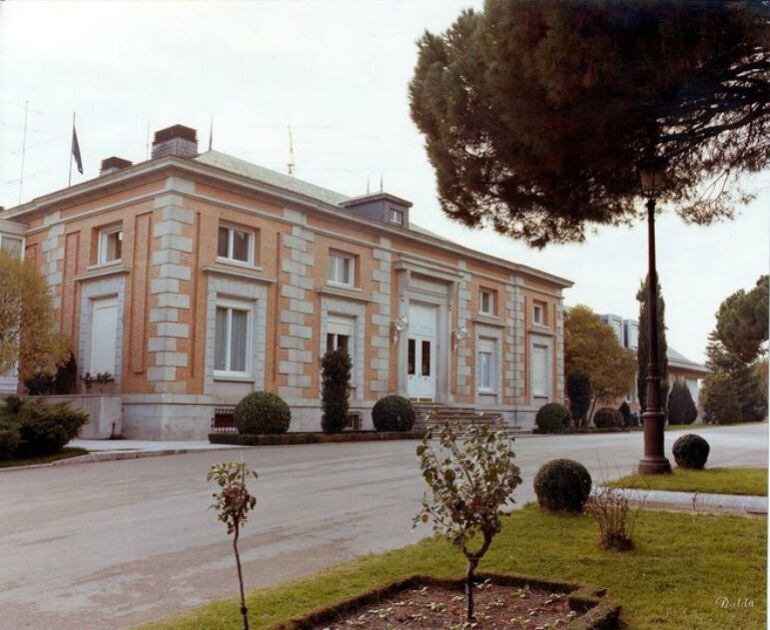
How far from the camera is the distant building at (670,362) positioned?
47.8 meters

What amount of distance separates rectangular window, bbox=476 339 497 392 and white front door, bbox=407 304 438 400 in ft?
9.81

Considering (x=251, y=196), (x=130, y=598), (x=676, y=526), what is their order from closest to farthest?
(x=130, y=598), (x=676, y=526), (x=251, y=196)

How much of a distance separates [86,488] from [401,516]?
4806mm

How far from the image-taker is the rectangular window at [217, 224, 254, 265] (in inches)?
834

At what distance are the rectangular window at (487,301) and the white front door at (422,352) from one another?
3603mm

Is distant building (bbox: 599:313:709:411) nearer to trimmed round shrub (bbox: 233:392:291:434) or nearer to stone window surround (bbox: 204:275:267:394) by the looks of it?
stone window surround (bbox: 204:275:267:394)

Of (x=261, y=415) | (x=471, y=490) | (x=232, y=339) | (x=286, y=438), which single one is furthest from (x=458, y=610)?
(x=232, y=339)

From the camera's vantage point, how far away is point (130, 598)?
4922 mm

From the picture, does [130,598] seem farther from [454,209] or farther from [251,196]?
[251,196]

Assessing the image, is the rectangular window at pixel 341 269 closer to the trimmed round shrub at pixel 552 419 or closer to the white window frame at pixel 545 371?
the trimmed round shrub at pixel 552 419

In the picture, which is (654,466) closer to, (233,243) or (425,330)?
(233,243)

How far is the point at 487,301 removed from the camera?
3231 cm

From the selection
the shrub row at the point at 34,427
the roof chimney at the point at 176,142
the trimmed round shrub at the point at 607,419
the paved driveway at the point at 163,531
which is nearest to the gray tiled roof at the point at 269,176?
the roof chimney at the point at 176,142

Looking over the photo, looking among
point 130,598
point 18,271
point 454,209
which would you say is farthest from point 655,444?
point 18,271
